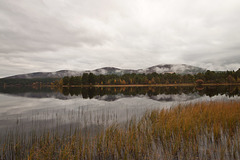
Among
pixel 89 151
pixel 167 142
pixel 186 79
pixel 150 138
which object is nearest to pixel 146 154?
pixel 150 138

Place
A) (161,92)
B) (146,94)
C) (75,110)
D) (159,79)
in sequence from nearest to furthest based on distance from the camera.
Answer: (75,110), (146,94), (161,92), (159,79)

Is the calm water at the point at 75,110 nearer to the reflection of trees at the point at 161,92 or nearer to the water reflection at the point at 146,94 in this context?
the water reflection at the point at 146,94

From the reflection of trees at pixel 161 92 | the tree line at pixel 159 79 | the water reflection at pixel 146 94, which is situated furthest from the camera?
the tree line at pixel 159 79

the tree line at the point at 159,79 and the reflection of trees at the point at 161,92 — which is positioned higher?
the tree line at the point at 159,79

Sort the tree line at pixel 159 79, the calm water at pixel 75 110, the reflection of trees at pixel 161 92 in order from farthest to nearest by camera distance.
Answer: the tree line at pixel 159 79, the reflection of trees at pixel 161 92, the calm water at pixel 75 110

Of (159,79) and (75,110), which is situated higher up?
(159,79)

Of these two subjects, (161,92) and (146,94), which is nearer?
(146,94)

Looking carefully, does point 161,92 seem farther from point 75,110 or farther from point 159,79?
point 159,79

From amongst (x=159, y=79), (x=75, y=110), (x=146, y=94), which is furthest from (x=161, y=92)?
(x=159, y=79)

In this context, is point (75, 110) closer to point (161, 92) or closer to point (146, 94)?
point (146, 94)

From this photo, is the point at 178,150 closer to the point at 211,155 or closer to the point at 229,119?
the point at 211,155

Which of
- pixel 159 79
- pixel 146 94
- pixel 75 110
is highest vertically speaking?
pixel 159 79

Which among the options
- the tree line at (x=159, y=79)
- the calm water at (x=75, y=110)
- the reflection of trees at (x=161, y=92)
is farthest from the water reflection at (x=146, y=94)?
the tree line at (x=159, y=79)

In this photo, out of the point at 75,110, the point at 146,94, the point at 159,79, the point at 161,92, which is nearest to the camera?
the point at 75,110
